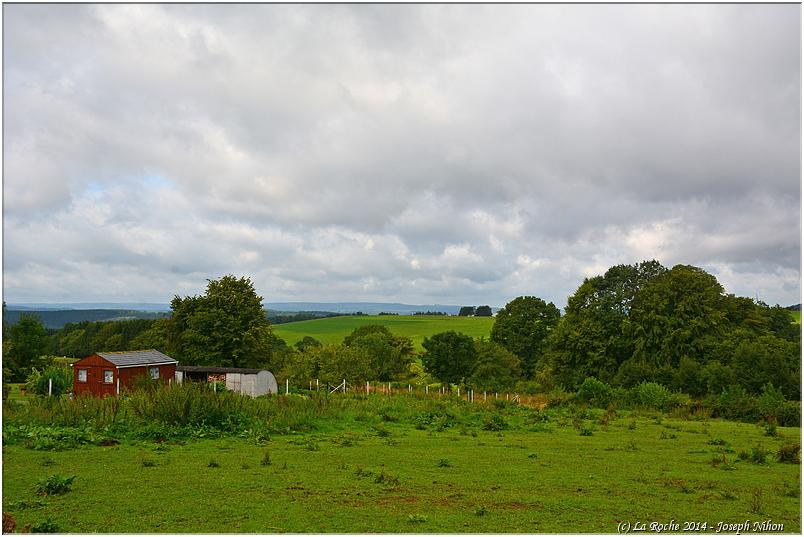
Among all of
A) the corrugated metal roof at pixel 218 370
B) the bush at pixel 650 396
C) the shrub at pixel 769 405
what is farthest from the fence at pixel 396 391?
the shrub at pixel 769 405

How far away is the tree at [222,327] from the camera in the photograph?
2056 inches

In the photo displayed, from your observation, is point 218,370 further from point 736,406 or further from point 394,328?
point 394,328

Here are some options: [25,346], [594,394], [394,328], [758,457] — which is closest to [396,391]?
[594,394]

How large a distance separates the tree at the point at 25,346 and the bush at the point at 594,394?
170 ft

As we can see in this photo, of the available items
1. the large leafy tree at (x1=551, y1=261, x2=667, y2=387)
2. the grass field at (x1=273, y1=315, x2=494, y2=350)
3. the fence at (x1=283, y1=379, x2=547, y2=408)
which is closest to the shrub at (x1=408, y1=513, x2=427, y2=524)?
the fence at (x1=283, y1=379, x2=547, y2=408)

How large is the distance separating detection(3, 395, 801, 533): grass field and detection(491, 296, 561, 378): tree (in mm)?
44114

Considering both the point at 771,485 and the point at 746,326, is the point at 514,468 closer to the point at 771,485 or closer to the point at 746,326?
the point at 771,485

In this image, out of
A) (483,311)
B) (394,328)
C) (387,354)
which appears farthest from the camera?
(483,311)

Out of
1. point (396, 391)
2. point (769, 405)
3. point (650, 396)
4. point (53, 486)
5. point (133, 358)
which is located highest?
point (133, 358)

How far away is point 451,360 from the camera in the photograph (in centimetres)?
5447

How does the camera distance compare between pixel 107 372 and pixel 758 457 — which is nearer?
pixel 758 457

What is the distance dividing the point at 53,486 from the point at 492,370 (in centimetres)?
3868

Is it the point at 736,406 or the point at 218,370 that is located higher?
the point at 218,370

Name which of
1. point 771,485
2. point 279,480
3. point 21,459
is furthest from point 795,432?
point 21,459
